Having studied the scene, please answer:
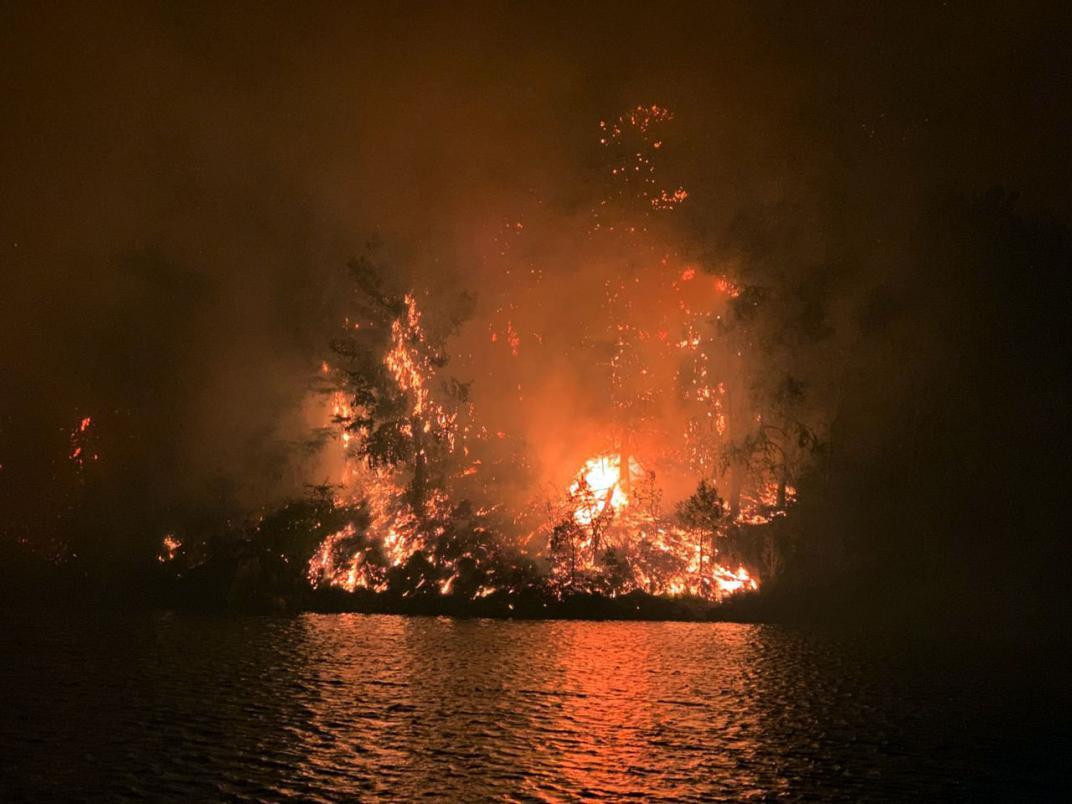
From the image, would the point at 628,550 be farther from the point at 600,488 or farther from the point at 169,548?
the point at 169,548

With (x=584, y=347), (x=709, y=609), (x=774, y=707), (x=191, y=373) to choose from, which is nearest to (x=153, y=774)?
(x=774, y=707)

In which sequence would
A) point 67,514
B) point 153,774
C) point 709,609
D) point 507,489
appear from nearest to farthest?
point 153,774 → point 709,609 → point 507,489 → point 67,514

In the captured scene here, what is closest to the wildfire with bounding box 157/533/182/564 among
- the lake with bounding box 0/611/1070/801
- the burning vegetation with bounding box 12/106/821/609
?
the burning vegetation with bounding box 12/106/821/609

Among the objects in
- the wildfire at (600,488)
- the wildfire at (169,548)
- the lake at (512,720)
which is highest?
the wildfire at (600,488)

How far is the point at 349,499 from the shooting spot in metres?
104

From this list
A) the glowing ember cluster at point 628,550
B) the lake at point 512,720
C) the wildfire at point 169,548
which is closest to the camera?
the lake at point 512,720

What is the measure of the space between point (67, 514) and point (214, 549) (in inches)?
957

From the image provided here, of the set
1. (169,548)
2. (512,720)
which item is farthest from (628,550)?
(512,720)

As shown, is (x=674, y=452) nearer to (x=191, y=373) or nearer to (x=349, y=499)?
(x=349, y=499)

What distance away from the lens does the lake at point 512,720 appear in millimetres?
28531

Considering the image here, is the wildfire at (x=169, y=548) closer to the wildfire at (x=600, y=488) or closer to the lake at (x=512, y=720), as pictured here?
the lake at (x=512, y=720)

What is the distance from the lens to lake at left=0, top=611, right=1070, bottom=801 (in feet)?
93.6

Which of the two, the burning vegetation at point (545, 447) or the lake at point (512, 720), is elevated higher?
the burning vegetation at point (545, 447)

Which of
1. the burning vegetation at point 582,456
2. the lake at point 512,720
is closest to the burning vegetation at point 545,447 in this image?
the burning vegetation at point 582,456
